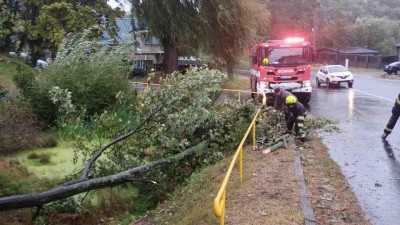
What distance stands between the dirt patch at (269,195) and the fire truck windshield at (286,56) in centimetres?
825

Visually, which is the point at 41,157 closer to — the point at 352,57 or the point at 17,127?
the point at 17,127

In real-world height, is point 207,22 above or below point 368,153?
above

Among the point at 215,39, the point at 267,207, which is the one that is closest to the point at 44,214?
the point at 267,207

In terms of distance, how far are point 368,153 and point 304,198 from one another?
4.02 metres

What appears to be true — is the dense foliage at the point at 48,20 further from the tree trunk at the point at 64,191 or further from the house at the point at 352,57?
the house at the point at 352,57

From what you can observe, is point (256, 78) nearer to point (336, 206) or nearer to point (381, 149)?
point (381, 149)

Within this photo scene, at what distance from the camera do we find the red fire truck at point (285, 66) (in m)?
18.4

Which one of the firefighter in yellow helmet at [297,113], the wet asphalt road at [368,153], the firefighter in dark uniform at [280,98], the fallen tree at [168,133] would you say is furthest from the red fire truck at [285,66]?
the fallen tree at [168,133]

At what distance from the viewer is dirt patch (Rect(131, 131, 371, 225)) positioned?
668 cm

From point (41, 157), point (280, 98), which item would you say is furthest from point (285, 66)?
point (41, 157)

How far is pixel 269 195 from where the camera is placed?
755 cm

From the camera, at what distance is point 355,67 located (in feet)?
183

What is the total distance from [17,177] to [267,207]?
19.7 feet

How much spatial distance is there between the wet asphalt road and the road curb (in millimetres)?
880
